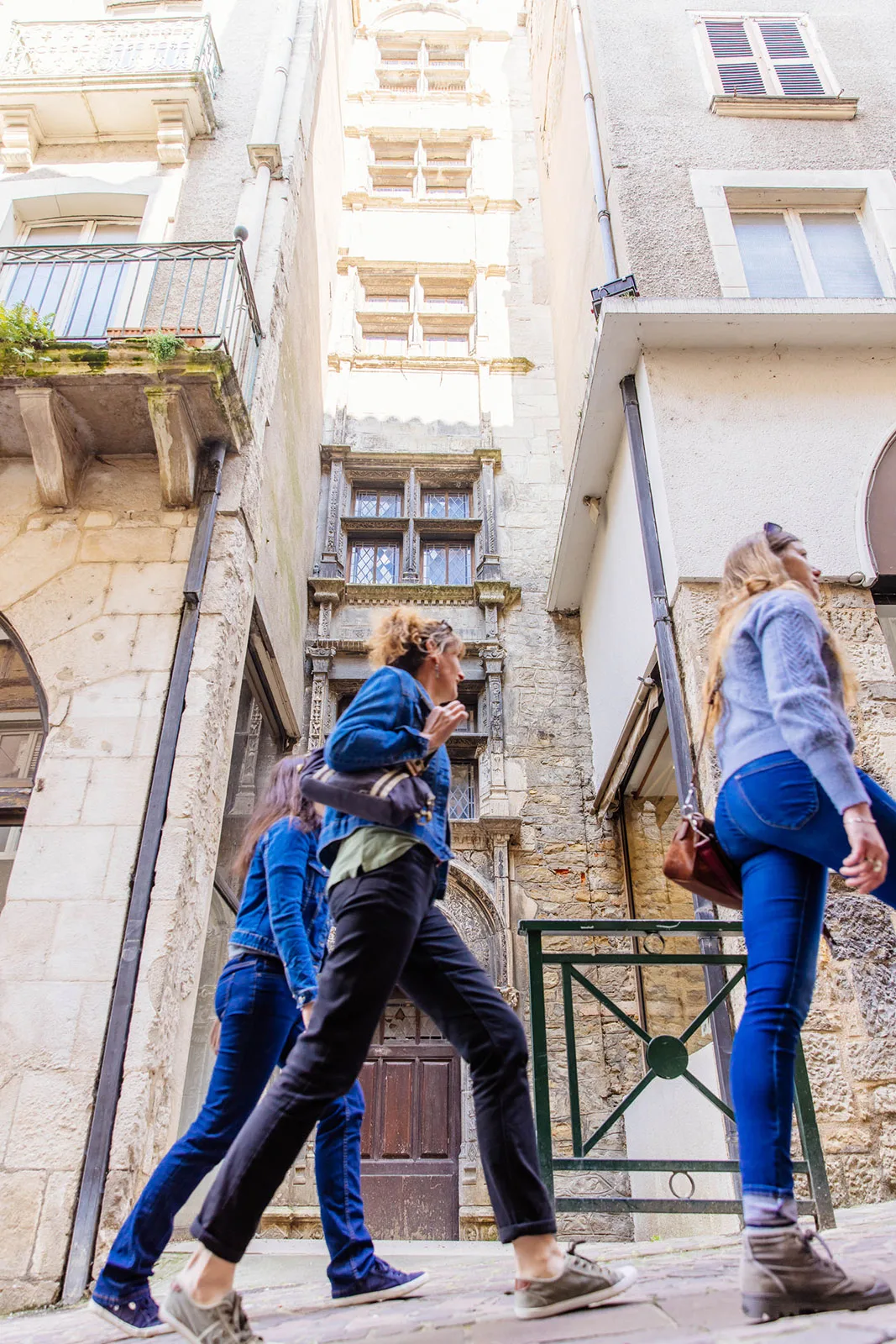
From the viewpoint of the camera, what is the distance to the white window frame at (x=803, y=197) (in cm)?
727

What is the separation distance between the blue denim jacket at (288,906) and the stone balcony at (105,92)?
7490mm

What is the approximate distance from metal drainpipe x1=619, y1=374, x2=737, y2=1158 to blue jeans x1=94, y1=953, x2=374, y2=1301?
2347 millimetres

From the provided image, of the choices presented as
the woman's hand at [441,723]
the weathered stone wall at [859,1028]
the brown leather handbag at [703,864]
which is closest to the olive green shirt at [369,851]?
the woman's hand at [441,723]

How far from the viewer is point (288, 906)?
2768mm

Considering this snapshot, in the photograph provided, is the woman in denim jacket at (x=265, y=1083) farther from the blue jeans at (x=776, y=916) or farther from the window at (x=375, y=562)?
the window at (x=375, y=562)

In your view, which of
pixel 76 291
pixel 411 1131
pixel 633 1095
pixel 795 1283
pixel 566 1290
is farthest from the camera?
pixel 411 1131

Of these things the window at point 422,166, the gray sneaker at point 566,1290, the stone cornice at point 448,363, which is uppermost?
the window at point 422,166

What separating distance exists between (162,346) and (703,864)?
4613 mm

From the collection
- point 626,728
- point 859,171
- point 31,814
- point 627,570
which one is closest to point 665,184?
point 859,171

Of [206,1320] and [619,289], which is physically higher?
[619,289]

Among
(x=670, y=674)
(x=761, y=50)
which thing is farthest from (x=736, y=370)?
(x=761, y=50)

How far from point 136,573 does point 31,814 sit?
1.63m

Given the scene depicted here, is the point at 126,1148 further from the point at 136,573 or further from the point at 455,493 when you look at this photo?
the point at 455,493

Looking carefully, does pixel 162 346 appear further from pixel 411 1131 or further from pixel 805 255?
pixel 411 1131
